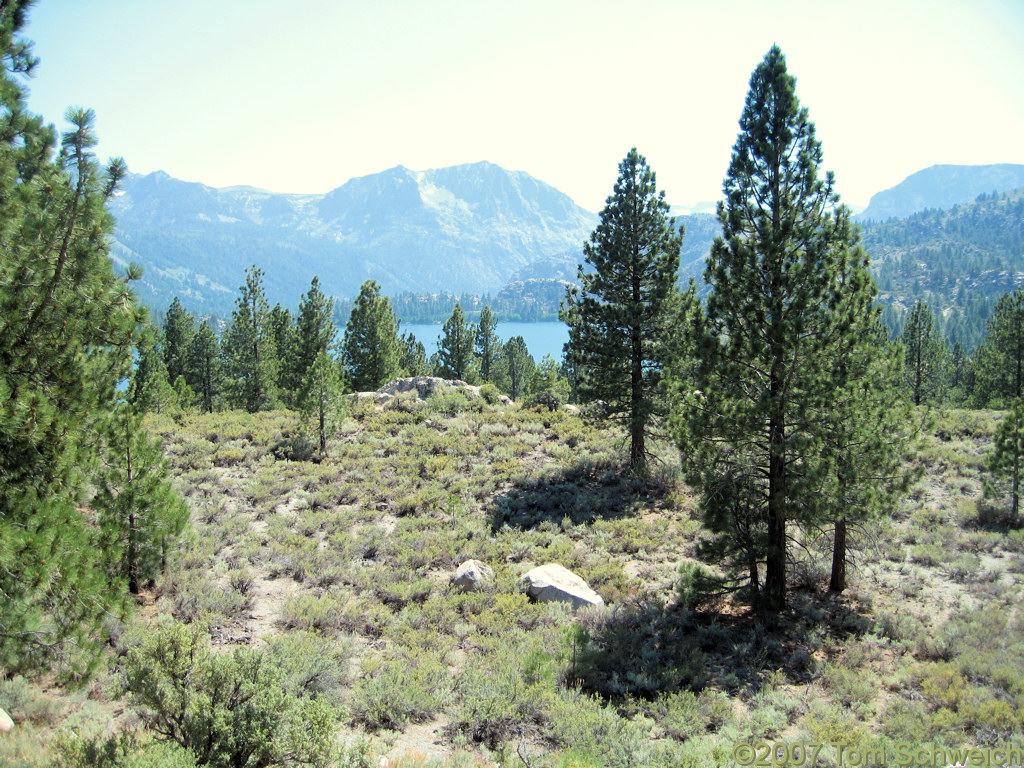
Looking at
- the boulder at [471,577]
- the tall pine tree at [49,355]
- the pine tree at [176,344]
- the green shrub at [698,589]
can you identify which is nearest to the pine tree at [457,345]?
the pine tree at [176,344]

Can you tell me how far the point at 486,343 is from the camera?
5797 centimetres

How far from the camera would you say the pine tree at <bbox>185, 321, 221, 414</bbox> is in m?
47.9

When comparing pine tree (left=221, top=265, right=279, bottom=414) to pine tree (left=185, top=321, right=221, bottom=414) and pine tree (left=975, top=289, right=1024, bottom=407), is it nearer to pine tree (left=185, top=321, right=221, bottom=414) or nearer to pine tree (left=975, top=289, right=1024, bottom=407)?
pine tree (left=185, top=321, right=221, bottom=414)

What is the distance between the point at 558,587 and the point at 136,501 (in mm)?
7979

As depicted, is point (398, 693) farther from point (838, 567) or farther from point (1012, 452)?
point (1012, 452)

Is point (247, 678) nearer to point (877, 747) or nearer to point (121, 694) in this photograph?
point (121, 694)

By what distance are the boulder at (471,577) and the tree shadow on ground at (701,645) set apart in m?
2.36

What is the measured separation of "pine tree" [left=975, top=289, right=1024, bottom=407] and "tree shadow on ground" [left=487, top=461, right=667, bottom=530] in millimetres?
26945

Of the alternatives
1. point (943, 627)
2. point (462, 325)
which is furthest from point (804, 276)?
point (462, 325)

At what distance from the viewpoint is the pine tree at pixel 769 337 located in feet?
32.3

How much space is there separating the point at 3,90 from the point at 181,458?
15585 mm

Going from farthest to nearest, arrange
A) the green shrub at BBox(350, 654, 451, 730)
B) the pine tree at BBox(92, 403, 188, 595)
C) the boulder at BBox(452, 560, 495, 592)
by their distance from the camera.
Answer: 1. the boulder at BBox(452, 560, 495, 592)
2. the pine tree at BBox(92, 403, 188, 595)
3. the green shrub at BBox(350, 654, 451, 730)

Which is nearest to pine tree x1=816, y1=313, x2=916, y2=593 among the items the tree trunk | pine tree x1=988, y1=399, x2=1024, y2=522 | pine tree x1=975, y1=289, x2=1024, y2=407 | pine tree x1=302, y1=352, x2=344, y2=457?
the tree trunk

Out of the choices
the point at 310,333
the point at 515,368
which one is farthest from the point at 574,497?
the point at 515,368
